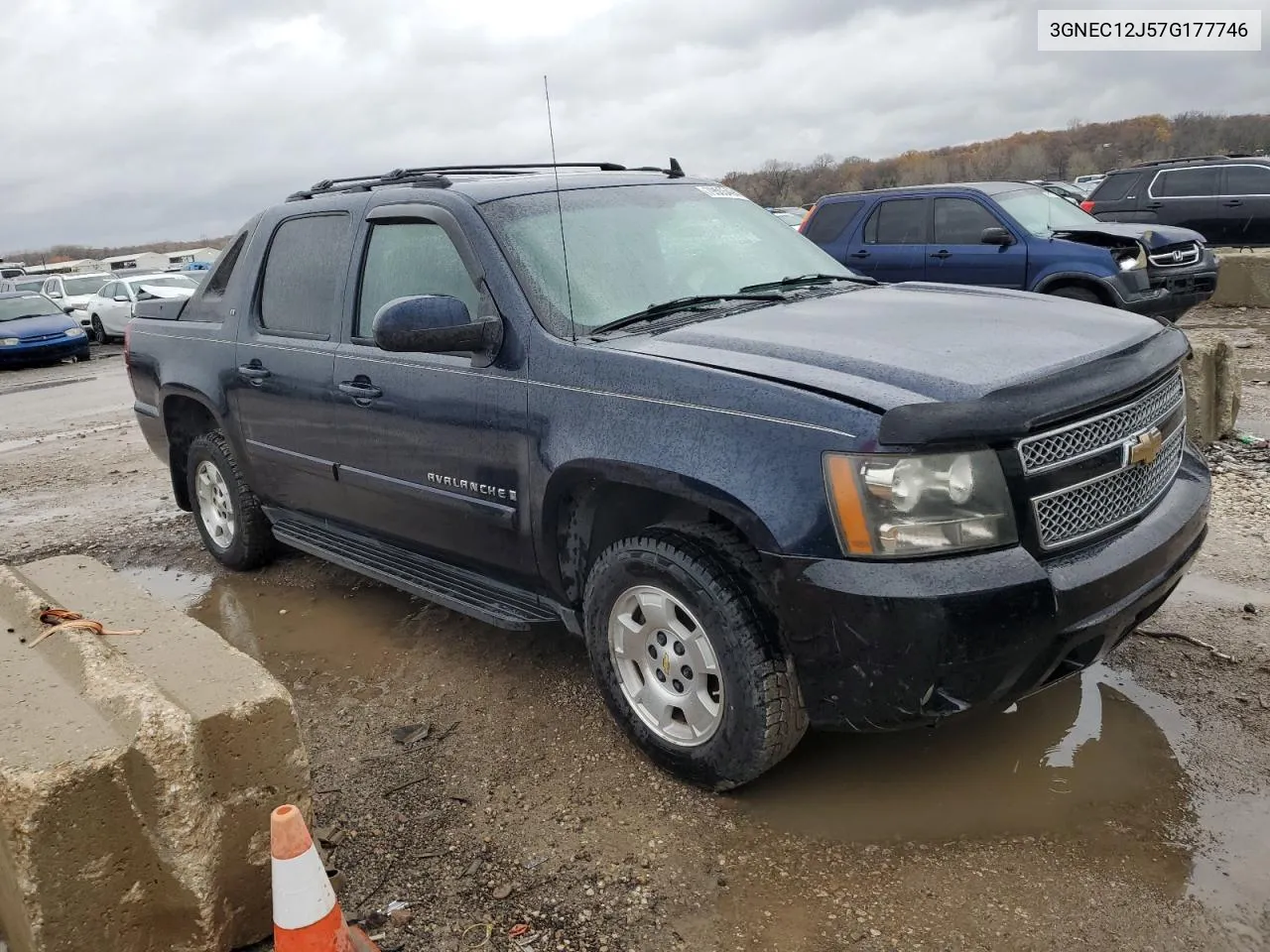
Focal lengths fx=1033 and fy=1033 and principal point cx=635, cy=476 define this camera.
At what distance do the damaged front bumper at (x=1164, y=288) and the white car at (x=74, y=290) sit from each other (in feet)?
71.1

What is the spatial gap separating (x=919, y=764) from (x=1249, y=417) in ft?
18.0

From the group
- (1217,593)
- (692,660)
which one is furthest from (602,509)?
(1217,593)

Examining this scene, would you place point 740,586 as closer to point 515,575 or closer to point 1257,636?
point 515,575

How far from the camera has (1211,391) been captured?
21.2ft

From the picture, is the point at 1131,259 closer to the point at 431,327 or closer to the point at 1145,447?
the point at 1145,447

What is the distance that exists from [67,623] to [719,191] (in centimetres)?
305

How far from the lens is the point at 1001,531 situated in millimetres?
2641

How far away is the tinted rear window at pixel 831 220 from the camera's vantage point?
1115 cm

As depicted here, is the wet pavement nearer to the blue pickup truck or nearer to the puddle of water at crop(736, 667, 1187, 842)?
the puddle of water at crop(736, 667, 1187, 842)

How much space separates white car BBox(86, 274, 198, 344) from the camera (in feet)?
70.5

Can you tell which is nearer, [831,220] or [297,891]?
[297,891]

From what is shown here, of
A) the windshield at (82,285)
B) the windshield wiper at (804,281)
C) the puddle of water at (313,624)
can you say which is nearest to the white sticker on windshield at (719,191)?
the windshield wiper at (804,281)

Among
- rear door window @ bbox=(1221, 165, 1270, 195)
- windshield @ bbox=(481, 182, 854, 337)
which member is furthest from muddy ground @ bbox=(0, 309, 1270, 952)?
rear door window @ bbox=(1221, 165, 1270, 195)

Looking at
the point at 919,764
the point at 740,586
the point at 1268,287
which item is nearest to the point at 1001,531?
the point at 740,586
